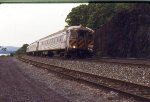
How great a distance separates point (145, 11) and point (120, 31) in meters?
2.51

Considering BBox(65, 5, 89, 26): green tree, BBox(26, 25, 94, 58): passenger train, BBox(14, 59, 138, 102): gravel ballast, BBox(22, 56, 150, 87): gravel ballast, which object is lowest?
BBox(14, 59, 138, 102): gravel ballast

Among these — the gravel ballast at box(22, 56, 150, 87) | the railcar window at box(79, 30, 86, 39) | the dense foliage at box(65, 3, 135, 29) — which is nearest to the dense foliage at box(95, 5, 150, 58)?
the dense foliage at box(65, 3, 135, 29)

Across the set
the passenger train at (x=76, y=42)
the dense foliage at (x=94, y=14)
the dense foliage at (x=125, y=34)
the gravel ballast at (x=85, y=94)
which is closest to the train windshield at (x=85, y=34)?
the passenger train at (x=76, y=42)

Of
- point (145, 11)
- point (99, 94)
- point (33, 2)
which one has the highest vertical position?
point (145, 11)

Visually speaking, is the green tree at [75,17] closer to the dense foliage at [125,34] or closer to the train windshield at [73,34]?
the dense foliage at [125,34]

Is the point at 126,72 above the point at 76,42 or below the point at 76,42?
below

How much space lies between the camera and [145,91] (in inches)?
391

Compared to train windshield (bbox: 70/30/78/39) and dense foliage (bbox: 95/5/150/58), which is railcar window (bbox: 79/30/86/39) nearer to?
train windshield (bbox: 70/30/78/39)

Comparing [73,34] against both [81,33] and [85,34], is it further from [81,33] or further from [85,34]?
[85,34]

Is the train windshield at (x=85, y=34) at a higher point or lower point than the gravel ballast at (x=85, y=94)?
higher

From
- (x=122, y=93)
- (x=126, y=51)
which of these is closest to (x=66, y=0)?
(x=122, y=93)

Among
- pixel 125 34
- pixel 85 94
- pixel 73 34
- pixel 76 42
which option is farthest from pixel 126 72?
pixel 125 34

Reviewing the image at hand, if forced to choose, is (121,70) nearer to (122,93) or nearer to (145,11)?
(122,93)

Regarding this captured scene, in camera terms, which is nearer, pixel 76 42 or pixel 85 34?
pixel 76 42
